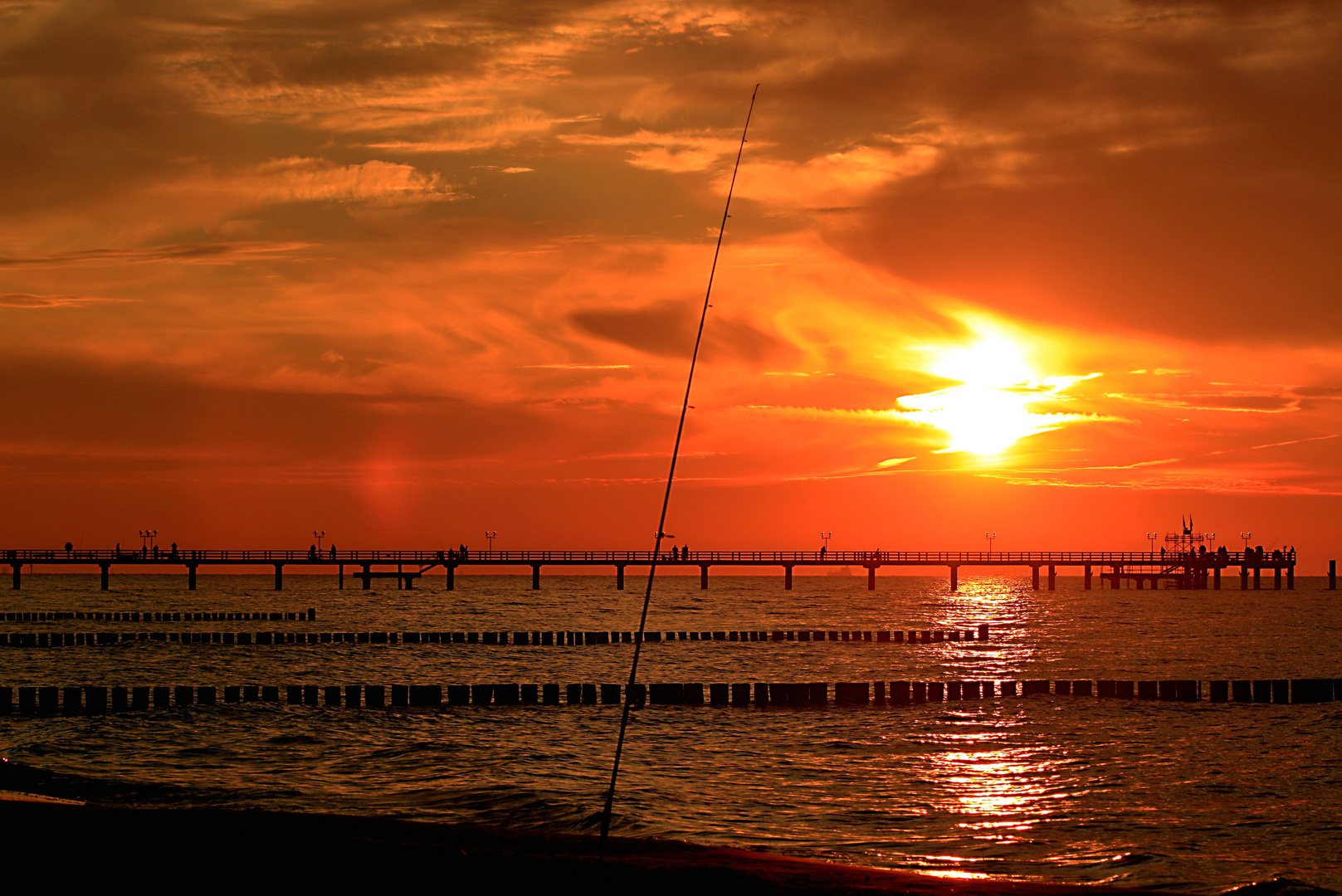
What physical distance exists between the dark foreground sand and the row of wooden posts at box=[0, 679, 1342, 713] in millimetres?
16035

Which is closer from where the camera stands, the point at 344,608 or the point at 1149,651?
the point at 1149,651

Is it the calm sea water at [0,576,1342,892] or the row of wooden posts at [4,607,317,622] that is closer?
the calm sea water at [0,576,1342,892]

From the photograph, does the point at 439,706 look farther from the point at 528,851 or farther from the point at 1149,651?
the point at 1149,651

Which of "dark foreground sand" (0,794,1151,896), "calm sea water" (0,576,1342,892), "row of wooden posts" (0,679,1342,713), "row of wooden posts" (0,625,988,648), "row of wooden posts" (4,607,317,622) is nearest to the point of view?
"dark foreground sand" (0,794,1151,896)

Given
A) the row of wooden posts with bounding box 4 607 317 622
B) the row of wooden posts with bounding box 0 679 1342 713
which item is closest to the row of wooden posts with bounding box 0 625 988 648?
the row of wooden posts with bounding box 4 607 317 622

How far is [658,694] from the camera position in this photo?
109ft

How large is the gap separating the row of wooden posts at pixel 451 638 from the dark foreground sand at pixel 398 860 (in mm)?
41196

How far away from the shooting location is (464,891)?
11633 mm

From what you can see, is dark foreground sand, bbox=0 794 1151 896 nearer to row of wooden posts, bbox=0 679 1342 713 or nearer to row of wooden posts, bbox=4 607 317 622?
row of wooden posts, bbox=0 679 1342 713

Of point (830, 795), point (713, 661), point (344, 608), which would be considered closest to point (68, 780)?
point (830, 795)

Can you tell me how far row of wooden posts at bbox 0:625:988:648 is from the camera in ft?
179

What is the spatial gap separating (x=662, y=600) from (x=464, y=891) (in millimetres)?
123937

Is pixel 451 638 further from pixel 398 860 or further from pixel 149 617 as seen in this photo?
pixel 398 860

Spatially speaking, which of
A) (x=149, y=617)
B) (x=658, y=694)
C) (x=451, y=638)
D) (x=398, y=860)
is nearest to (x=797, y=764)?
(x=658, y=694)
